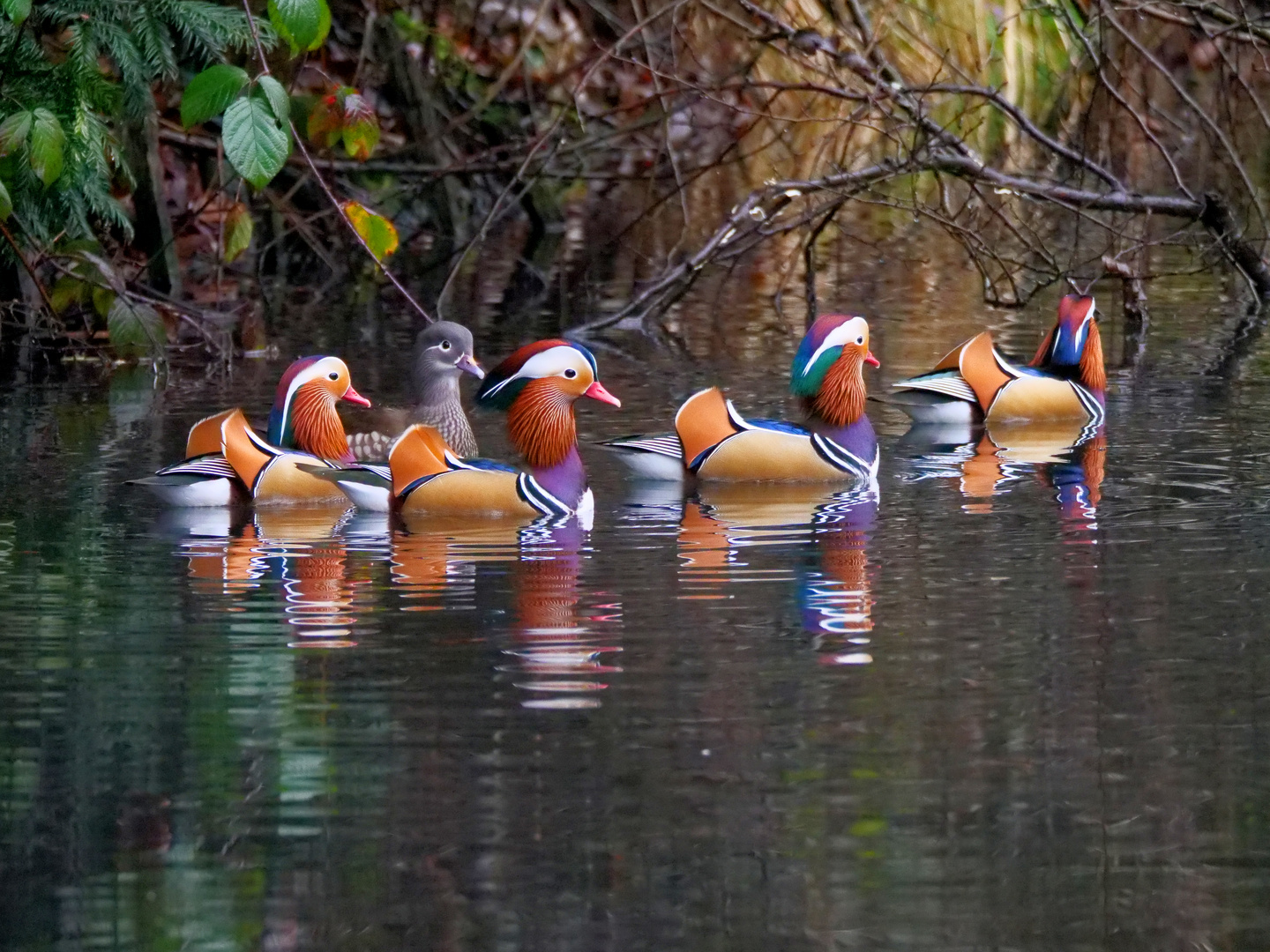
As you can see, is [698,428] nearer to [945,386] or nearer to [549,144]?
[945,386]

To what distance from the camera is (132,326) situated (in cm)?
1127

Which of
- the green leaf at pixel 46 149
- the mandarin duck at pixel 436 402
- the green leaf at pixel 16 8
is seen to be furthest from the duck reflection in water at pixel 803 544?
the green leaf at pixel 16 8

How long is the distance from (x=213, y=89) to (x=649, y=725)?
300cm

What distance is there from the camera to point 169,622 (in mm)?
6055

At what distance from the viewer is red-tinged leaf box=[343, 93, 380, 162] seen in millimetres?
9781

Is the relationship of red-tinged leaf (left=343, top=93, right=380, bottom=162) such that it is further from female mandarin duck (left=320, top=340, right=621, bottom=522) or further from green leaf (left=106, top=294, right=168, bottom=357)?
female mandarin duck (left=320, top=340, right=621, bottom=522)

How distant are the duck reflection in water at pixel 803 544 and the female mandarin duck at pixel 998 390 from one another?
1.59 m

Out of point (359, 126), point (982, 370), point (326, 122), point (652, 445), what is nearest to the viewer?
point (652, 445)

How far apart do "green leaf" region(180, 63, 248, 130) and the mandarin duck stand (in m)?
2.16

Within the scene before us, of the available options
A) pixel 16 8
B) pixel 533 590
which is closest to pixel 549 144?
pixel 16 8

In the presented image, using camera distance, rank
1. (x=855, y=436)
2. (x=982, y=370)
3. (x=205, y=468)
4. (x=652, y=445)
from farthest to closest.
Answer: (x=982, y=370), (x=855, y=436), (x=652, y=445), (x=205, y=468)

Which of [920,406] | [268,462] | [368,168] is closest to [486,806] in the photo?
[268,462]

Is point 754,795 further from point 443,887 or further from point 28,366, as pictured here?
point 28,366

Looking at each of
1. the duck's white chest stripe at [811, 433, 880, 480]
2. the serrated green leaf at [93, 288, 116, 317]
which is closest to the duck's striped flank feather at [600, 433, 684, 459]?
the duck's white chest stripe at [811, 433, 880, 480]
